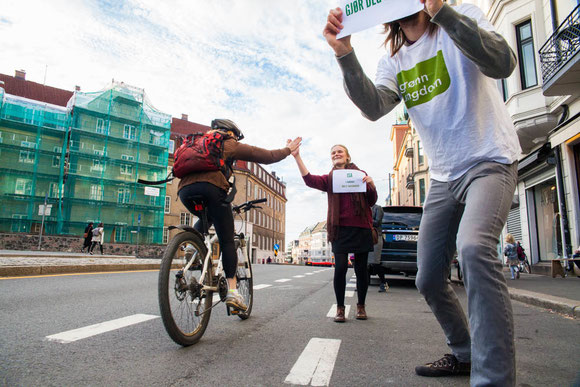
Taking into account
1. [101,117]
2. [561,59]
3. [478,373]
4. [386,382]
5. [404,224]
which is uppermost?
[101,117]

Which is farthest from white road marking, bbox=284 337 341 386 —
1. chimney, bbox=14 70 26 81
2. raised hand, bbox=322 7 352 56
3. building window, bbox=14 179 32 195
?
chimney, bbox=14 70 26 81

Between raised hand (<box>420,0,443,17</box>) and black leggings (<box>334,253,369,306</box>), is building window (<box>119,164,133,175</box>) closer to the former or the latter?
black leggings (<box>334,253,369,306</box>)

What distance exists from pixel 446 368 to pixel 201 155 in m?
2.20

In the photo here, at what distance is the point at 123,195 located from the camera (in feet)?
141

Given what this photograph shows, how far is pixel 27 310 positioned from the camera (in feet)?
14.4

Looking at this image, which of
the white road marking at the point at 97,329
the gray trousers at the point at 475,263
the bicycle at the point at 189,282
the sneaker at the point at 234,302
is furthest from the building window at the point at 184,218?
the gray trousers at the point at 475,263

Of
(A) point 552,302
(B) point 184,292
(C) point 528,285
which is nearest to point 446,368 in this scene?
(B) point 184,292

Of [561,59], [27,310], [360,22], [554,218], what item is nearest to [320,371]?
[360,22]

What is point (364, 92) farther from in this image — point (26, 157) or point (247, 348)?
point (26, 157)

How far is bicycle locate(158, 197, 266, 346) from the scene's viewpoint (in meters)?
2.88

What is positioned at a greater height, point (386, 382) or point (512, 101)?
point (512, 101)

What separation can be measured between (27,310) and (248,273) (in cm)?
232

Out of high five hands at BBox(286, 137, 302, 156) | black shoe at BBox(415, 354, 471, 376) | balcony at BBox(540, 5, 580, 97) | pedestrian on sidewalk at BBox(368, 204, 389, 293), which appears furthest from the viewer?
balcony at BBox(540, 5, 580, 97)

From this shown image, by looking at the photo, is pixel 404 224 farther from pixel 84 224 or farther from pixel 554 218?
pixel 84 224
